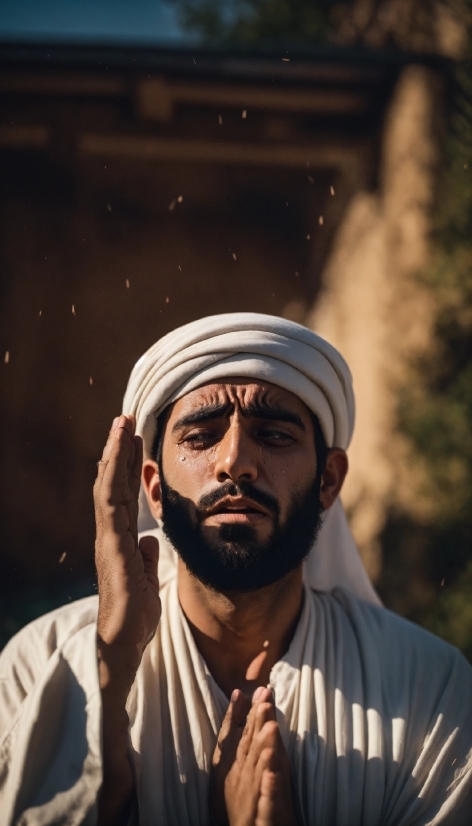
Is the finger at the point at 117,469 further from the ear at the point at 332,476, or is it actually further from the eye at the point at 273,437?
the ear at the point at 332,476

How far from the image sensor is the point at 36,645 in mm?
2244

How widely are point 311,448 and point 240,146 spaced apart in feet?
10.4

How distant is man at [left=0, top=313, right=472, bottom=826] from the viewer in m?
1.96

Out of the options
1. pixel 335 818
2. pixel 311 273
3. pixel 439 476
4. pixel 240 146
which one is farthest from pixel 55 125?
pixel 335 818

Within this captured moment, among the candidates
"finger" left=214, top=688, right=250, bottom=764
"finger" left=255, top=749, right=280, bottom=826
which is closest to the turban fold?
"finger" left=214, top=688, right=250, bottom=764

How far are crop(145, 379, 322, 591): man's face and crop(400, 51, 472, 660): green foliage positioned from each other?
232 cm

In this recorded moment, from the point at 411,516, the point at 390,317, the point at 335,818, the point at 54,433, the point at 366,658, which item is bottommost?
the point at 335,818

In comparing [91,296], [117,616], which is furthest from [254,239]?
[117,616]

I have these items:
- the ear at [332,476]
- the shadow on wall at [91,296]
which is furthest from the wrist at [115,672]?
the shadow on wall at [91,296]

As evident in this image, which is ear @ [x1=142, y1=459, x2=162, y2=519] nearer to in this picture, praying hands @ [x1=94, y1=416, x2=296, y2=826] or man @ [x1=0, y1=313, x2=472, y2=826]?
man @ [x1=0, y1=313, x2=472, y2=826]

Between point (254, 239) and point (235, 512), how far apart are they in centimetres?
344

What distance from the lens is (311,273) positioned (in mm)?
5312

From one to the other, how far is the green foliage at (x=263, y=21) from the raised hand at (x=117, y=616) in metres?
3.97

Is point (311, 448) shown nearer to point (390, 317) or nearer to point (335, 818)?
point (335, 818)
